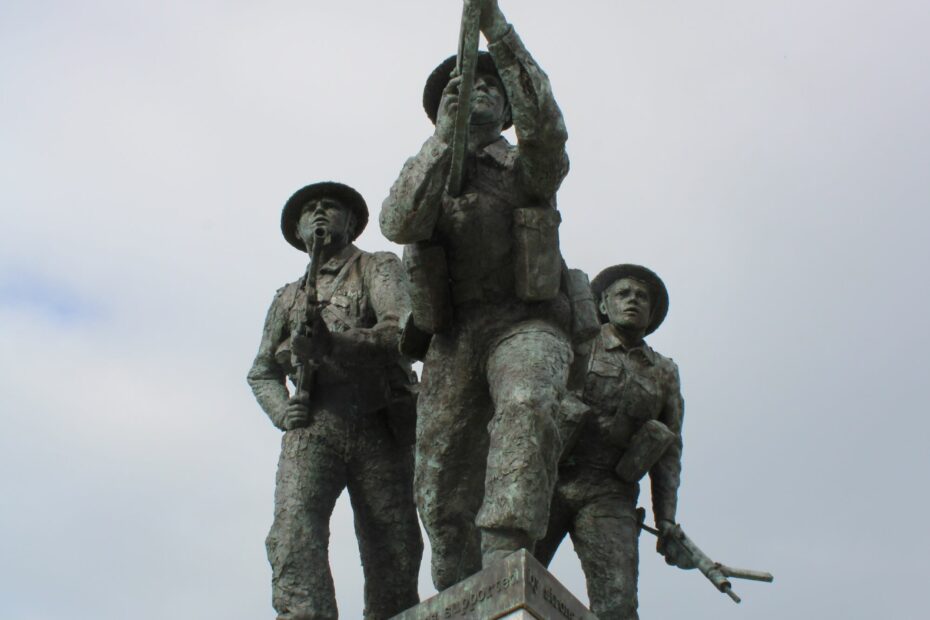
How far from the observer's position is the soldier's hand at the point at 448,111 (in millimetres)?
8859

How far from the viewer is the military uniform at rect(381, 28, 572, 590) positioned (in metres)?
8.69

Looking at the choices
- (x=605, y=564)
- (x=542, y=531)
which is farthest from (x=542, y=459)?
(x=605, y=564)

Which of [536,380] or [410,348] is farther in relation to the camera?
[410,348]

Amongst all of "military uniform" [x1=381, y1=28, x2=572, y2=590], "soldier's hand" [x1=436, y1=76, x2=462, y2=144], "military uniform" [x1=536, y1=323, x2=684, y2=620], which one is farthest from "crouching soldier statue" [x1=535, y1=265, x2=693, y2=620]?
"soldier's hand" [x1=436, y1=76, x2=462, y2=144]

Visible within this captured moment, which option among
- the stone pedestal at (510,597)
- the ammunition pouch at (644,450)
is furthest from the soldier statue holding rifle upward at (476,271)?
the ammunition pouch at (644,450)

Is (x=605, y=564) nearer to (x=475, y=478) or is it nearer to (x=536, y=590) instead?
(x=475, y=478)

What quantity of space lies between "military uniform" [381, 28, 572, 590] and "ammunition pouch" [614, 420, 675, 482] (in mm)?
2018

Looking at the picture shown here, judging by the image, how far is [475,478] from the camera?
9023mm

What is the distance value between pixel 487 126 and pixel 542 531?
93.4 inches

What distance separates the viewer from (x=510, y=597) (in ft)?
25.1

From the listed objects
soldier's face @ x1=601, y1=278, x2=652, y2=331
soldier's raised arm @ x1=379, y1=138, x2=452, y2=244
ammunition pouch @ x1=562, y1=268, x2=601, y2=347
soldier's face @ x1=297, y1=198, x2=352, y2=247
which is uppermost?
soldier's face @ x1=297, y1=198, x2=352, y2=247

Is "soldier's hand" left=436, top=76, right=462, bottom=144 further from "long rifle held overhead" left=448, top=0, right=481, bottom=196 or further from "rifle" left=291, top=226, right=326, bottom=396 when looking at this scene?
"rifle" left=291, top=226, right=326, bottom=396

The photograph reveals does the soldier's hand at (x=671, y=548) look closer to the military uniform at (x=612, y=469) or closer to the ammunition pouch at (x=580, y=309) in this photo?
the military uniform at (x=612, y=469)

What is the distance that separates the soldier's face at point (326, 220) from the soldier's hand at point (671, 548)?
281 centimetres
